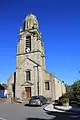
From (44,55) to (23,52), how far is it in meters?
6.36

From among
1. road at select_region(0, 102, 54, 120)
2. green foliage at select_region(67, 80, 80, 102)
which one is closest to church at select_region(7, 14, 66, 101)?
green foliage at select_region(67, 80, 80, 102)

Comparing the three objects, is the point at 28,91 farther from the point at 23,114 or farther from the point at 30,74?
the point at 23,114

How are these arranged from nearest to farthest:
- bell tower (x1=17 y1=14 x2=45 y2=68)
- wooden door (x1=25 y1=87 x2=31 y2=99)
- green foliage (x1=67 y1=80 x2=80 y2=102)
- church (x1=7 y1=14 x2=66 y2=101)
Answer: green foliage (x1=67 y1=80 x2=80 y2=102)
church (x1=7 y1=14 x2=66 y2=101)
wooden door (x1=25 y1=87 x2=31 y2=99)
bell tower (x1=17 y1=14 x2=45 y2=68)

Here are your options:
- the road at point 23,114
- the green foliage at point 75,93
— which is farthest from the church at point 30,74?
the road at point 23,114

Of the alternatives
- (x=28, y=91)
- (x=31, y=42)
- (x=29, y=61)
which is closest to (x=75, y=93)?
(x=28, y=91)

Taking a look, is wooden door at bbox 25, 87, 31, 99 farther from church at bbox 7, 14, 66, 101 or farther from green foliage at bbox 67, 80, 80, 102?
green foliage at bbox 67, 80, 80, 102

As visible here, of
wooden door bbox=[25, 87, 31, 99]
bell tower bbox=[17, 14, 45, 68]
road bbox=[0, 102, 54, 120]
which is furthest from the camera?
bell tower bbox=[17, 14, 45, 68]

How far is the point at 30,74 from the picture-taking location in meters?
44.0

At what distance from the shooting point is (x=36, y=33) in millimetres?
46812

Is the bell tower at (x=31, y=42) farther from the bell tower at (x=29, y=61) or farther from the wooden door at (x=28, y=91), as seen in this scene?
the wooden door at (x=28, y=91)

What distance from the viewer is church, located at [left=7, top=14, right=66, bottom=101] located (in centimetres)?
4284

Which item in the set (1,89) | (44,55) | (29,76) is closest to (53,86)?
(29,76)

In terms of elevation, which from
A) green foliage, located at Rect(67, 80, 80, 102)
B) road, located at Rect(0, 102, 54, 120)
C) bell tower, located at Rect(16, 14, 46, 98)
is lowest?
road, located at Rect(0, 102, 54, 120)

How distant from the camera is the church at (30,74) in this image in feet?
141
